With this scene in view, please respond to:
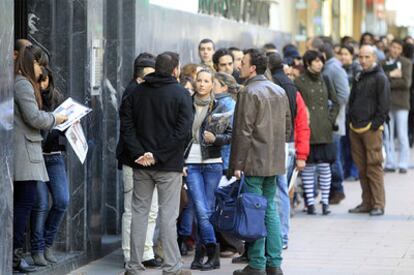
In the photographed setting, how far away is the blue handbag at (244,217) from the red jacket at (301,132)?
2143mm

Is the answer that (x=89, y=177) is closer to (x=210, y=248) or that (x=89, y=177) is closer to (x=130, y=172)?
(x=130, y=172)

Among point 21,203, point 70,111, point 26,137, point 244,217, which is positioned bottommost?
point 244,217

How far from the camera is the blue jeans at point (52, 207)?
919 cm

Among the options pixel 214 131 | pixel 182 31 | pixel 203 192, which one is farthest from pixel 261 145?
pixel 182 31

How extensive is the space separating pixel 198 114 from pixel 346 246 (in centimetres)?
231

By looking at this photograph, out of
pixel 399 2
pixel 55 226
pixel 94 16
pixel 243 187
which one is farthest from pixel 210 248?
pixel 399 2

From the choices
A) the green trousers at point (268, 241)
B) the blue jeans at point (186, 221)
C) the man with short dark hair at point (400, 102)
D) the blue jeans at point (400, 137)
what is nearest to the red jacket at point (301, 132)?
the blue jeans at point (186, 221)

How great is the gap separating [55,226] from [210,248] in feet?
4.89

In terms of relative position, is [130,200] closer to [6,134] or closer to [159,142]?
[159,142]

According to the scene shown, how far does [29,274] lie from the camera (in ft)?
29.5

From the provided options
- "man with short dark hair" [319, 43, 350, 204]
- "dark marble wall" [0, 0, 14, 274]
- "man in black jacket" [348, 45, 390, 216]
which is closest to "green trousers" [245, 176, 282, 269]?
"dark marble wall" [0, 0, 14, 274]

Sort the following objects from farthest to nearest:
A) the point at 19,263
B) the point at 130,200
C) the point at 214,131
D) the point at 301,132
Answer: the point at 301,132, the point at 214,131, the point at 130,200, the point at 19,263

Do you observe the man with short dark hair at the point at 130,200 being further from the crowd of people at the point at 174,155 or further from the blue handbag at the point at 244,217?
the blue handbag at the point at 244,217

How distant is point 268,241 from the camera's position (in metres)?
9.81
